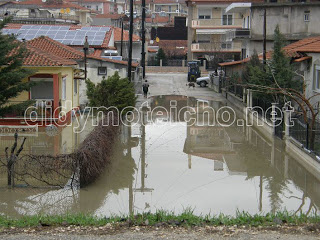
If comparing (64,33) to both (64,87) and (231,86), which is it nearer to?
(231,86)

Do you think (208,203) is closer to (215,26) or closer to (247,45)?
(247,45)

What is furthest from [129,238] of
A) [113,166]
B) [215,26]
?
[215,26]

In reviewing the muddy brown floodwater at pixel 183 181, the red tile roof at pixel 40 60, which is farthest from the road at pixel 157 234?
the red tile roof at pixel 40 60

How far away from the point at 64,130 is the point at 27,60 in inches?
135

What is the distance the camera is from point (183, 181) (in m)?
14.2

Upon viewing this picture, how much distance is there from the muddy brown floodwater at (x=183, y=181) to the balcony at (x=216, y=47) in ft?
134

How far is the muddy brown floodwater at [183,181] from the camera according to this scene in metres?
11.9

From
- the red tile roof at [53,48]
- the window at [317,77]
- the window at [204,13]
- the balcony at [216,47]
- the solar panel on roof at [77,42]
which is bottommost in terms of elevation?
the window at [317,77]

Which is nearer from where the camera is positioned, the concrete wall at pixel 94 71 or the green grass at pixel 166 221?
the green grass at pixel 166 221

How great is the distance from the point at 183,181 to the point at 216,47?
1941 inches

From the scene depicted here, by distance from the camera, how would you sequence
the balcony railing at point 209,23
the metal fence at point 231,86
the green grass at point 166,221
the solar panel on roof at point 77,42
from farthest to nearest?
1. the balcony railing at point 209,23
2. the solar panel on roof at point 77,42
3. the metal fence at point 231,86
4. the green grass at point 166,221

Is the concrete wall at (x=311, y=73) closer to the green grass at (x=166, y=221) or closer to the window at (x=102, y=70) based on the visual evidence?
the green grass at (x=166, y=221)

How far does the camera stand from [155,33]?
84750 mm

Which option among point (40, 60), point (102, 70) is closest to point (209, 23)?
point (102, 70)
